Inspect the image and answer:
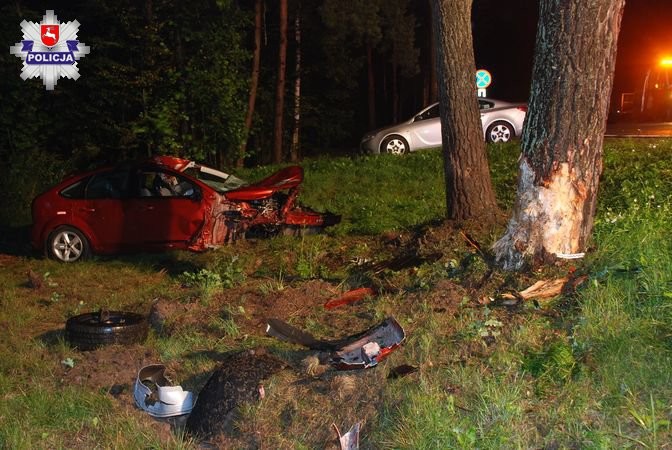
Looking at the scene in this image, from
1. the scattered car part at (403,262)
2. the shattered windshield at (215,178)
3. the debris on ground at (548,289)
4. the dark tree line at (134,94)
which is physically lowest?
the scattered car part at (403,262)

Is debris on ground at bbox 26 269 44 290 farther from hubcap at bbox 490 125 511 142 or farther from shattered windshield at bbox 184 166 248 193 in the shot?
hubcap at bbox 490 125 511 142

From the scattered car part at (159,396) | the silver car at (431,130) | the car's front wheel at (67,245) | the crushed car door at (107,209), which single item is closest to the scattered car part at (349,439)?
the scattered car part at (159,396)

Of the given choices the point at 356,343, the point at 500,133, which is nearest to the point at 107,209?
the point at 356,343

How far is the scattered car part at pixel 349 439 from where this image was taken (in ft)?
17.6

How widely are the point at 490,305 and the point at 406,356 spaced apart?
1.02 metres

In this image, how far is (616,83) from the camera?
137 feet

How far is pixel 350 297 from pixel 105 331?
2248mm

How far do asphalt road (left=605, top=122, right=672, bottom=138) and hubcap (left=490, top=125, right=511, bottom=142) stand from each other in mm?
2343

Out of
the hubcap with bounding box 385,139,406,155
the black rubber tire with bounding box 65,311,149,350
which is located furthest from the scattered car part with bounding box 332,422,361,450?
the hubcap with bounding box 385,139,406,155

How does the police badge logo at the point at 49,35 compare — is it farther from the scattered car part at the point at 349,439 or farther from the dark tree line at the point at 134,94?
the scattered car part at the point at 349,439

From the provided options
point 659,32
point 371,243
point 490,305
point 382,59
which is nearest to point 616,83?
point 659,32

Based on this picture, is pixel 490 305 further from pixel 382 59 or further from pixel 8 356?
pixel 382 59

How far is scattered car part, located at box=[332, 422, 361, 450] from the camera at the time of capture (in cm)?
535

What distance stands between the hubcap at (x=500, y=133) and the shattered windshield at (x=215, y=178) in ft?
30.0
